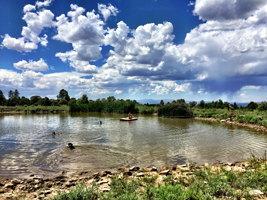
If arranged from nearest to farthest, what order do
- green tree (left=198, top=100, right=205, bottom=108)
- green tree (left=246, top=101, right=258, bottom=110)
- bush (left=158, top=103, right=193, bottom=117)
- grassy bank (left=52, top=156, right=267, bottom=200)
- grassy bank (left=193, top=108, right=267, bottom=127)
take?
grassy bank (left=52, top=156, right=267, bottom=200)
grassy bank (left=193, top=108, right=267, bottom=127)
bush (left=158, top=103, right=193, bottom=117)
green tree (left=246, top=101, right=258, bottom=110)
green tree (left=198, top=100, right=205, bottom=108)

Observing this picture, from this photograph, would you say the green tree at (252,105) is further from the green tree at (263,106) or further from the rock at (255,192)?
the rock at (255,192)

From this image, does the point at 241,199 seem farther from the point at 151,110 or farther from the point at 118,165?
the point at 151,110

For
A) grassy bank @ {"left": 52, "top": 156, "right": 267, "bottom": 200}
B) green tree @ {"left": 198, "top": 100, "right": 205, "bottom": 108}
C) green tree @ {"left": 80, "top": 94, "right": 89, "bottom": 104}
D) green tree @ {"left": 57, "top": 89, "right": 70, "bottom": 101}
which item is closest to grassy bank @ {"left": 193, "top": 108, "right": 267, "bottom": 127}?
green tree @ {"left": 198, "top": 100, "right": 205, "bottom": 108}

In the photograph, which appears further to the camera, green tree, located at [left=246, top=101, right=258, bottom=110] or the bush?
green tree, located at [left=246, top=101, right=258, bottom=110]

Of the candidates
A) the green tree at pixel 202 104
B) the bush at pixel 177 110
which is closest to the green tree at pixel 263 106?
the bush at pixel 177 110

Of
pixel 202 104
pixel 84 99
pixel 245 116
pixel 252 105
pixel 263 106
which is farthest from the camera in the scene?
pixel 84 99

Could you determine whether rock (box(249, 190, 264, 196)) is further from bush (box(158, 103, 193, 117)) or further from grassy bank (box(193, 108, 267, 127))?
bush (box(158, 103, 193, 117))

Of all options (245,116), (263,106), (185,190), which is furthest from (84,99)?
(185,190)

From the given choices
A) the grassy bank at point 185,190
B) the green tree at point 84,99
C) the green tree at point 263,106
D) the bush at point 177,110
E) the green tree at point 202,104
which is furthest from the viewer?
the green tree at point 84,99

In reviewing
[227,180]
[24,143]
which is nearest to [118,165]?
[227,180]

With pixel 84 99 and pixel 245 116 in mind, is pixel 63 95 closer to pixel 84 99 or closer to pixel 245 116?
pixel 84 99

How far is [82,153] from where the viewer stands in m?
11.8

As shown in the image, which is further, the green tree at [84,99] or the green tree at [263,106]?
the green tree at [84,99]

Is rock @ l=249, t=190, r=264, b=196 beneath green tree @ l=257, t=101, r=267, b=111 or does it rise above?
beneath
